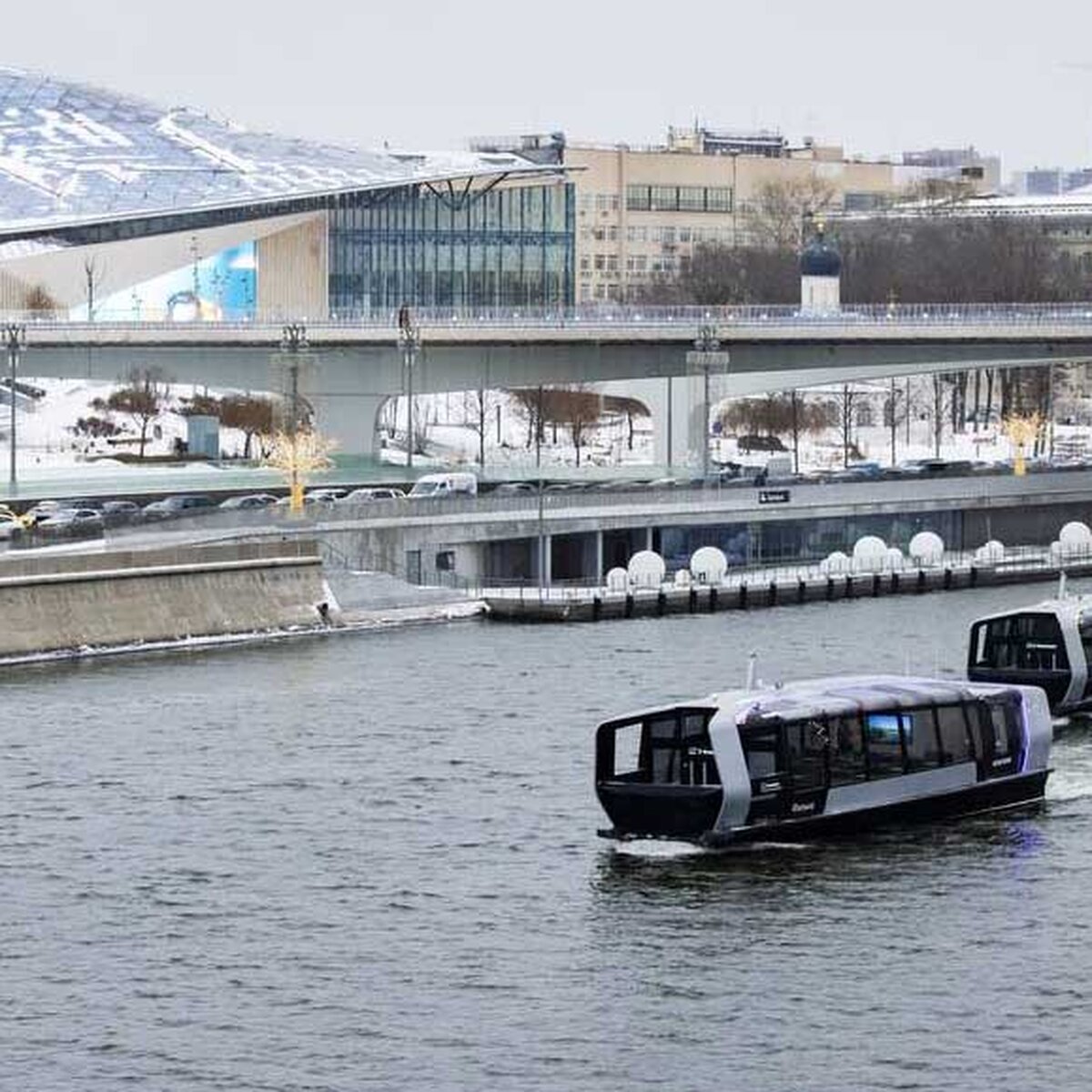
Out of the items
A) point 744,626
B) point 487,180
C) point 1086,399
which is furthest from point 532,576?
point 1086,399

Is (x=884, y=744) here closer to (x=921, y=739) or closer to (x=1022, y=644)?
(x=921, y=739)

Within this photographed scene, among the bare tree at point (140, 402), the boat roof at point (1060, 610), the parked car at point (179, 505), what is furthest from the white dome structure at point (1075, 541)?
the bare tree at point (140, 402)

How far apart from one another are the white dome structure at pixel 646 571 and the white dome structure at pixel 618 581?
0.22 m

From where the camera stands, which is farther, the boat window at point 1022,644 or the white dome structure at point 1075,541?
the white dome structure at point 1075,541

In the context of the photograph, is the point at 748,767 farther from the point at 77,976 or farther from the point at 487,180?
the point at 487,180

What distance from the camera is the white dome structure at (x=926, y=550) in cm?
7819

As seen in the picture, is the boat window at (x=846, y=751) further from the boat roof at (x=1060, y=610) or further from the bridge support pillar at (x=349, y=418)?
the bridge support pillar at (x=349, y=418)

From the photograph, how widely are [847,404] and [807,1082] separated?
76.9 metres

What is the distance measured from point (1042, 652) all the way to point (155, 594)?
16.0 metres

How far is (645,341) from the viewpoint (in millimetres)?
92625

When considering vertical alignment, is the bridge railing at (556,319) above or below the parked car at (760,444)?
above

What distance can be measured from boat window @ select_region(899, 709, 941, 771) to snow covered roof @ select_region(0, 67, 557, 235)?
62344 mm

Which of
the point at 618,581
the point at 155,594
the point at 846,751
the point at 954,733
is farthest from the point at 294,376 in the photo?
the point at 846,751

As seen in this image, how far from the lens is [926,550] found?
7844cm
